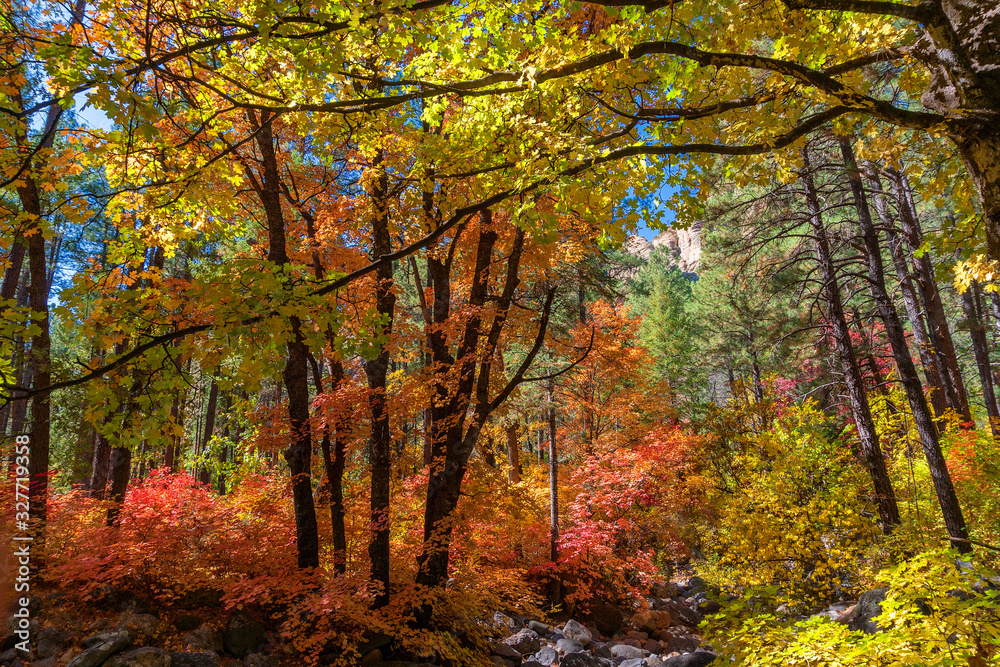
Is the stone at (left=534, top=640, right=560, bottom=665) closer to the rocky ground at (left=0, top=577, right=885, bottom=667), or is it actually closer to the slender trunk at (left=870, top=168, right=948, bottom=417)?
the rocky ground at (left=0, top=577, right=885, bottom=667)

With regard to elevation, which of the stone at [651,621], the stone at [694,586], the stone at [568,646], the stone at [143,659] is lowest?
the stone at [694,586]

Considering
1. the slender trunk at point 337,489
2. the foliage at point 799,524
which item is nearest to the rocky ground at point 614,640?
the foliage at point 799,524

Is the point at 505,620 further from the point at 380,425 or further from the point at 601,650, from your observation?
the point at 380,425

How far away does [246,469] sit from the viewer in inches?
407

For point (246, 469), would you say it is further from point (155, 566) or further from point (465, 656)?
point (465, 656)

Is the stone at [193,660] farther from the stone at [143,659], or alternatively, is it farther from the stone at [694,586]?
the stone at [694,586]

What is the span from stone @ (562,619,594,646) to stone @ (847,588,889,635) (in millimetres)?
4211

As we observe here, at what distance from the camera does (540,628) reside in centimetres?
902

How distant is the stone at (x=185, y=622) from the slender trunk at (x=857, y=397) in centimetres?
998

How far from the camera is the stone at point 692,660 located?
7.05 metres

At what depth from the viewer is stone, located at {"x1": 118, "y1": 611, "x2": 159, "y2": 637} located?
5.36 metres

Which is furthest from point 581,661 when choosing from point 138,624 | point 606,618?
point 138,624

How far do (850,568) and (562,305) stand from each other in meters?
8.67

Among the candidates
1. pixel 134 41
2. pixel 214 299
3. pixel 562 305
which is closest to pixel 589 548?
pixel 562 305
